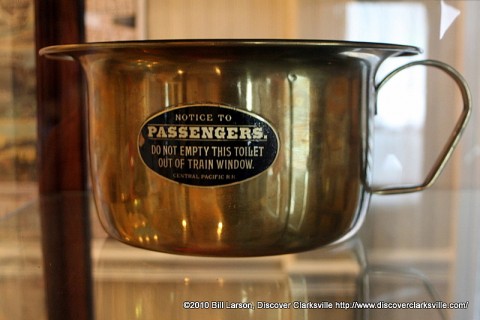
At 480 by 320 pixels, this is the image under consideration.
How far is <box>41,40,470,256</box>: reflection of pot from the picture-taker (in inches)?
17.7

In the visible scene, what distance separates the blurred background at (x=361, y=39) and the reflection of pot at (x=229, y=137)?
0.26 meters

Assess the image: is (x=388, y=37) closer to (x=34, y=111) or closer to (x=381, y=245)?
(x=381, y=245)

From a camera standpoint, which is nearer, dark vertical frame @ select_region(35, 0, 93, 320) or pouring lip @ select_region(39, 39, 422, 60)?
pouring lip @ select_region(39, 39, 422, 60)

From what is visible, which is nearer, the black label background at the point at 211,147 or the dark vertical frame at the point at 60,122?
the black label background at the point at 211,147

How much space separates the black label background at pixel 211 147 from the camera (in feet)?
1.48

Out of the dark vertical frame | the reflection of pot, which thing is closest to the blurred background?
the dark vertical frame

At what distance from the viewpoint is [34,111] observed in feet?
2.58

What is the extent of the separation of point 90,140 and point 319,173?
7.1 inches

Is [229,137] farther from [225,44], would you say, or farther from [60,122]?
[60,122]

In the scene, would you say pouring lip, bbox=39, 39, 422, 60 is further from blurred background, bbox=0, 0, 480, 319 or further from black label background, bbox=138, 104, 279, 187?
blurred background, bbox=0, 0, 480, 319

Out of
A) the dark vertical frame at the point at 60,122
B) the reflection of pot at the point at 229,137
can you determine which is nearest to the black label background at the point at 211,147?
the reflection of pot at the point at 229,137

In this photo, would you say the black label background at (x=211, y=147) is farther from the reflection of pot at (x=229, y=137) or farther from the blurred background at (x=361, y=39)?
the blurred background at (x=361, y=39)

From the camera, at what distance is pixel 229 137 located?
45cm

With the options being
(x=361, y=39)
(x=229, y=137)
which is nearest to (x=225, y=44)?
(x=229, y=137)
